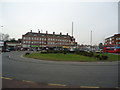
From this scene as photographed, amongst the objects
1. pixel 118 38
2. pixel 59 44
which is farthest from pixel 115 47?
pixel 59 44

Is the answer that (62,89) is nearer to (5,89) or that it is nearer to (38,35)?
(5,89)

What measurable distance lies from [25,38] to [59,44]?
2521 centimetres

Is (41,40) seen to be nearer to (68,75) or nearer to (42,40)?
(42,40)

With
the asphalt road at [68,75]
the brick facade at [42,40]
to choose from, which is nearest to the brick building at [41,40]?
the brick facade at [42,40]

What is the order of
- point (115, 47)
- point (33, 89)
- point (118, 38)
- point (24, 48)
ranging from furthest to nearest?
A: point (24, 48) < point (118, 38) < point (115, 47) < point (33, 89)

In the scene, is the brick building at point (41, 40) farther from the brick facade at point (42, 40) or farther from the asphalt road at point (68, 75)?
the asphalt road at point (68, 75)

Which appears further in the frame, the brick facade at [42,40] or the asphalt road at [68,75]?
the brick facade at [42,40]

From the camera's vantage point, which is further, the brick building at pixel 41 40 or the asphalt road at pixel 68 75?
the brick building at pixel 41 40

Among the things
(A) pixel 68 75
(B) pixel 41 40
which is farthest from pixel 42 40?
(A) pixel 68 75

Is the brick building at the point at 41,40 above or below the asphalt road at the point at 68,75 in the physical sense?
above

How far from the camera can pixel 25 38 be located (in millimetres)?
68250

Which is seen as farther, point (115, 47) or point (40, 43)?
point (40, 43)

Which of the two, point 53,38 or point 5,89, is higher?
point 53,38

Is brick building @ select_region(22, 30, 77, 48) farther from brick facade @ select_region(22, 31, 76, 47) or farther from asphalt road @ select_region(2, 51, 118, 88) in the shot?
asphalt road @ select_region(2, 51, 118, 88)
